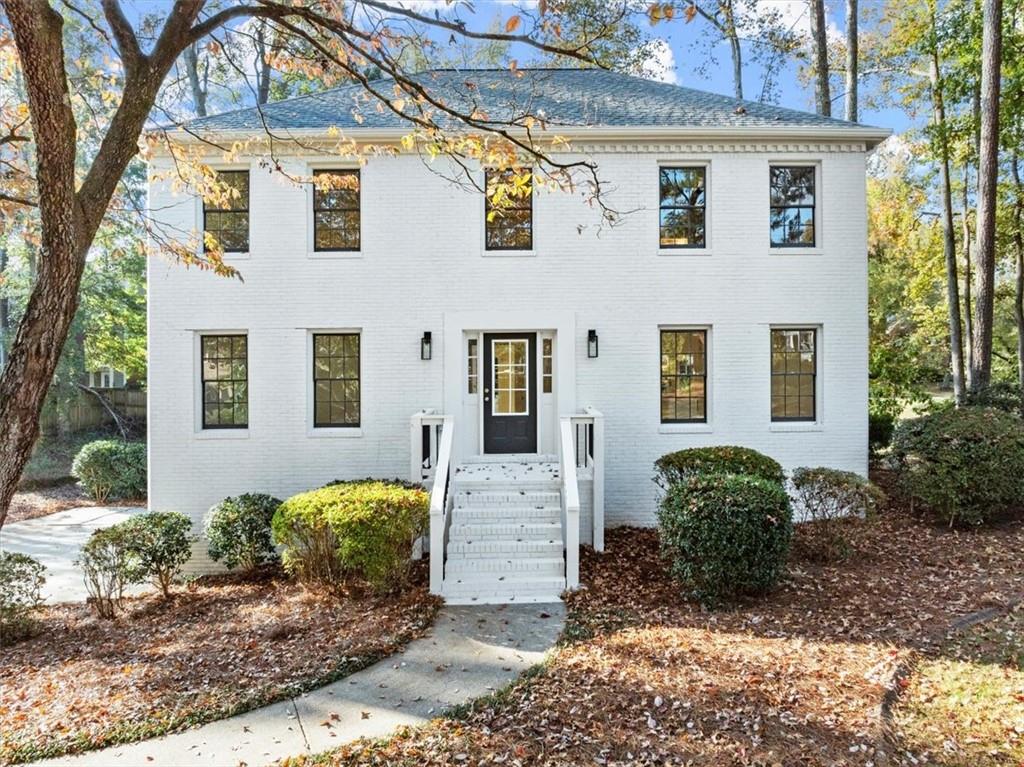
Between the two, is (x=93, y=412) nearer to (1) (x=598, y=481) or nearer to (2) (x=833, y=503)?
(1) (x=598, y=481)

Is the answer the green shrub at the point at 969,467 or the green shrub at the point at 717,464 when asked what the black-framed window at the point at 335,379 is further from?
the green shrub at the point at 969,467

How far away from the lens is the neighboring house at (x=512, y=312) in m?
8.99

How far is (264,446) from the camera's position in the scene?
29.5 ft

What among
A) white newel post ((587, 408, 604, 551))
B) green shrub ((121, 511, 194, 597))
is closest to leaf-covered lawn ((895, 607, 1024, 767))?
white newel post ((587, 408, 604, 551))

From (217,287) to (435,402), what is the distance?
398cm

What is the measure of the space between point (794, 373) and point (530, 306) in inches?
180

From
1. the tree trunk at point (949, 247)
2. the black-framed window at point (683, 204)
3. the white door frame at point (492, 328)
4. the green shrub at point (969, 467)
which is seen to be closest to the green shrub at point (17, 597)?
the white door frame at point (492, 328)

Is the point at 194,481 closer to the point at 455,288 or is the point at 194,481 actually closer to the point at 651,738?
the point at 455,288

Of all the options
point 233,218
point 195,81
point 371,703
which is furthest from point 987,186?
point 195,81

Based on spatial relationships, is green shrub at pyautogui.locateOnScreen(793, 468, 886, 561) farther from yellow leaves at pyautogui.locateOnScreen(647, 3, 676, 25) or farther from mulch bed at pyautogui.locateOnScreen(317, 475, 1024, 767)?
yellow leaves at pyautogui.locateOnScreen(647, 3, 676, 25)

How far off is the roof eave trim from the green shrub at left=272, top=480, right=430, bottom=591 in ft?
18.5

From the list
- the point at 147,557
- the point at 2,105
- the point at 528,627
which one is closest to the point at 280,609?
the point at 147,557

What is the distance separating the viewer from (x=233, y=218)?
30.2 ft

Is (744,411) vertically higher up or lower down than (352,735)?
higher up
